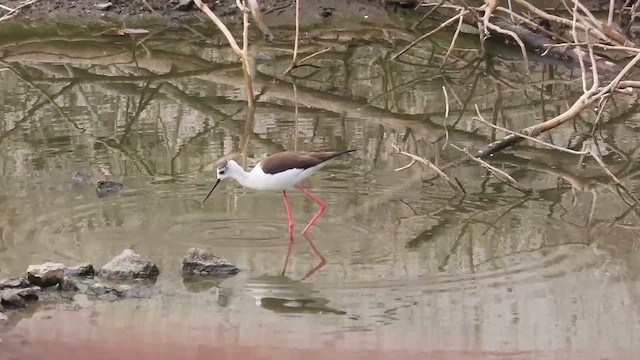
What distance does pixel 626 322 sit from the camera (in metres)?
5.96

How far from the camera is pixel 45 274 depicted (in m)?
6.15

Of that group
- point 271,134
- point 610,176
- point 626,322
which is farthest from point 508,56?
point 626,322

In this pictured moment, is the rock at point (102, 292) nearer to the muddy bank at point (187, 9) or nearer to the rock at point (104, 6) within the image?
the muddy bank at point (187, 9)

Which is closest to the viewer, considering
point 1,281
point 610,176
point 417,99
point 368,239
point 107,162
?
point 1,281

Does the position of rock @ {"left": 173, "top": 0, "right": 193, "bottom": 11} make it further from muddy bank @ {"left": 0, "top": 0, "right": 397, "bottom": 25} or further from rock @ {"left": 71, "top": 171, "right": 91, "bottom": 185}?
rock @ {"left": 71, "top": 171, "right": 91, "bottom": 185}

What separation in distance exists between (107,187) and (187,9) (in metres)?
8.19

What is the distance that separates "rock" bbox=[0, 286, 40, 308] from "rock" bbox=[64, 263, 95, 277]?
0.33m

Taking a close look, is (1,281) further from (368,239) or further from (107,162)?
(107,162)

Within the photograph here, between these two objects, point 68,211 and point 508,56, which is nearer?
point 68,211

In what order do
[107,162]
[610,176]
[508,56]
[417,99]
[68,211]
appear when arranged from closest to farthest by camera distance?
[68,211]
[610,176]
[107,162]
[417,99]
[508,56]

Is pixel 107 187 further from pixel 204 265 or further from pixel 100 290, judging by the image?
pixel 100 290

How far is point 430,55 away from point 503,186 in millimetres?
5567

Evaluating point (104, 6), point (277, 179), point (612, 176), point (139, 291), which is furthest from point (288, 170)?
point (104, 6)

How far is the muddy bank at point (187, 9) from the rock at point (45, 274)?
380 inches
